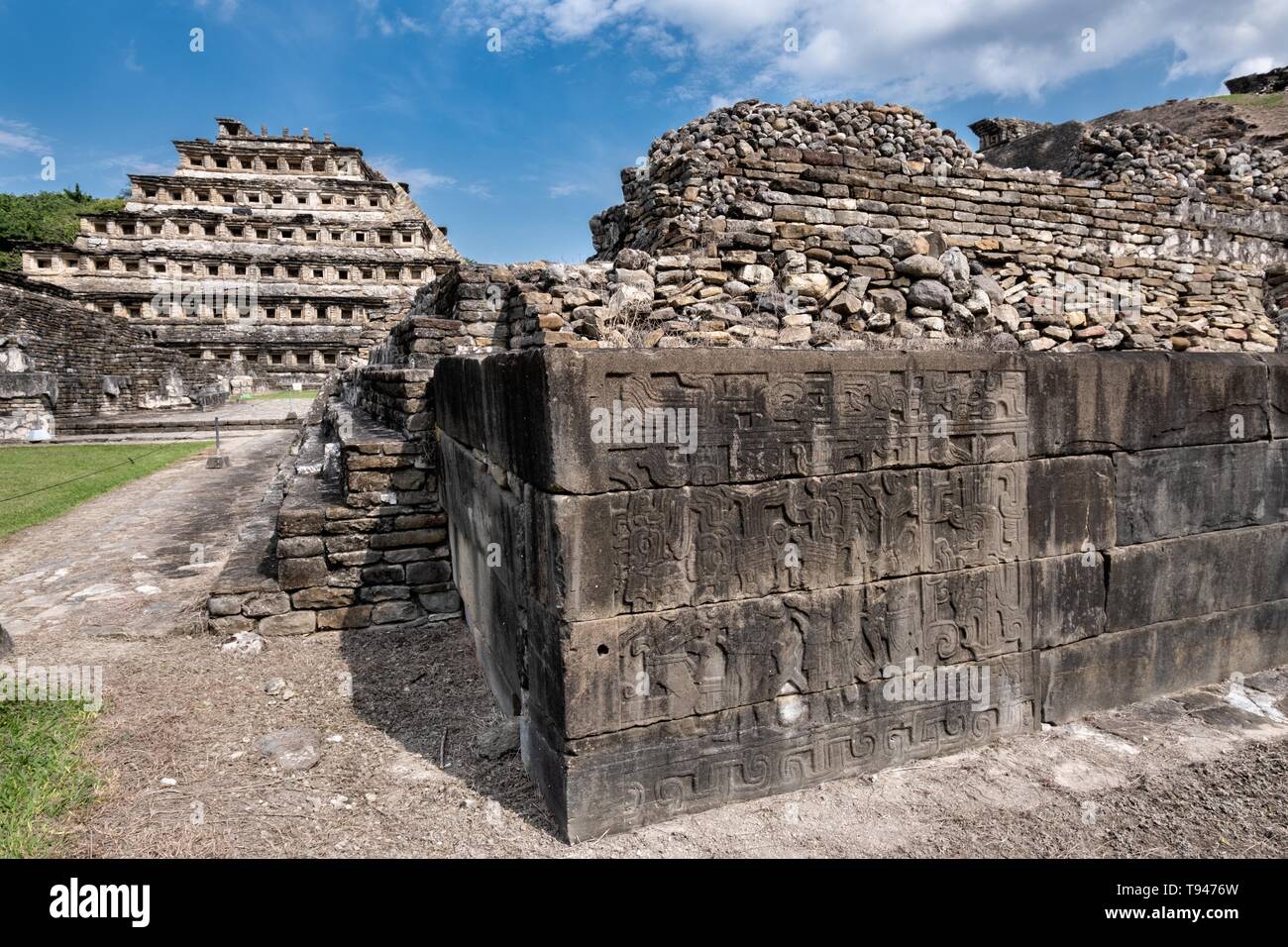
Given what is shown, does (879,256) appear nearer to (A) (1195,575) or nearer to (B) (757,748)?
(A) (1195,575)

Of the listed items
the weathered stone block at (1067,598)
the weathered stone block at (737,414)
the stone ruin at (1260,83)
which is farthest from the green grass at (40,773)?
the stone ruin at (1260,83)

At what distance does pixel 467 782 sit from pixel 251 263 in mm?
46153

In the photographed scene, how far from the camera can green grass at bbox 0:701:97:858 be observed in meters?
2.77

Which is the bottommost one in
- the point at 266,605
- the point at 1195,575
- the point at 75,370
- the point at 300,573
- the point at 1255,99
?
the point at 266,605

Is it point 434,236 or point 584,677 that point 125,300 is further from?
point 584,677

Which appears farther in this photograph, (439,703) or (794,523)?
(439,703)

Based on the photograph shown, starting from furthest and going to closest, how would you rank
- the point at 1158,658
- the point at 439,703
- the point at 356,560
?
the point at 356,560 < the point at 439,703 < the point at 1158,658

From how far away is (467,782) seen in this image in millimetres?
3312

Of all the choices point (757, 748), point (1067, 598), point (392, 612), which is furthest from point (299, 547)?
point (1067, 598)

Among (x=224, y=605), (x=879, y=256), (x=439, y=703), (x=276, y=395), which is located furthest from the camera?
(x=276, y=395)

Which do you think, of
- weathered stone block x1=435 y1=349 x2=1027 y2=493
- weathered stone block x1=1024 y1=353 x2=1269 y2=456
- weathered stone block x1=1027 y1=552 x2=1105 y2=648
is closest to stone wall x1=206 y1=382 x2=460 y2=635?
weathered stone block x1=435 y1=349 x2=1027 y2=493

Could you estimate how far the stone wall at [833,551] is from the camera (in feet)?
9.31

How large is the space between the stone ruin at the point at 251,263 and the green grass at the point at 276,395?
4.53ft

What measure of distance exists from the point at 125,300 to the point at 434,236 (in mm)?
18217
